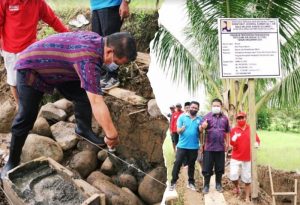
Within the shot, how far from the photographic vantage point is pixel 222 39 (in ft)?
6.77

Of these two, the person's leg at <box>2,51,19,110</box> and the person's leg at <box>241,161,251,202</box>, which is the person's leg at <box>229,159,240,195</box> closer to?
the person's leg at <box>241,161,251,202</box>

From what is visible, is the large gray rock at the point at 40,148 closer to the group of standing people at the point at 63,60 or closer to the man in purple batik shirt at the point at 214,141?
the group of standing people at the point at 63,60

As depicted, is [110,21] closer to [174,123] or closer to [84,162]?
[174,123]

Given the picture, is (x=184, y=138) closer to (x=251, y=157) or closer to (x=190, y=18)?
(x=251, y=157)

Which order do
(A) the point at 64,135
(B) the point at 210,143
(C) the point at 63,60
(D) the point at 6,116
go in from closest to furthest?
(C) the point at 63,60 < (B) the point at 210,143 < (A) the point at 64,135 < (D) the point at 6,116

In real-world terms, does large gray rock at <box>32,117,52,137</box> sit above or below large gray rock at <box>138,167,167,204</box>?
above

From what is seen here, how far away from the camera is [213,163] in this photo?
7.26 ft

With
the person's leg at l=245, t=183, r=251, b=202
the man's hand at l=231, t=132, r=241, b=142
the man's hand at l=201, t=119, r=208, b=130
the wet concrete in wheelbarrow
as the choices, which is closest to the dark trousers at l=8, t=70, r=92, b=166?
the wet concrete in wheelbarrow

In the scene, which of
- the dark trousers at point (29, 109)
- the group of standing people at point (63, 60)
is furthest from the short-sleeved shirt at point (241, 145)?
the dark trousers at point (29, 109)

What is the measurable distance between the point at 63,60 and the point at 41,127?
464 mm

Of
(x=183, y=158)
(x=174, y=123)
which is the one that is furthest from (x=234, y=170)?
→ (x=174, y=123)

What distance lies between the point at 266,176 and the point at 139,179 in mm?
820

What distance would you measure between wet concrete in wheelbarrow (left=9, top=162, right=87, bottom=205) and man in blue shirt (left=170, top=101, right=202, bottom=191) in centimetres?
46

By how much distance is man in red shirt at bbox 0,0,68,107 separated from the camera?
223cm
